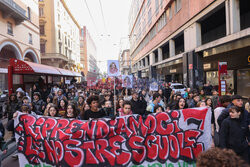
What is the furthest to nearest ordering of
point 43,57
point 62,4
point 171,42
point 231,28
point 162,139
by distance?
point 62,4, point 43,57, point 171,42, point 231,28, point 162,139

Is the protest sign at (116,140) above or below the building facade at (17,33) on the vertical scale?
below

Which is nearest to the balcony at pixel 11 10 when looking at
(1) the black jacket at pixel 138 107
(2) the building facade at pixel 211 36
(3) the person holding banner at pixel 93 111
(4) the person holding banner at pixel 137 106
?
(2) the building facade at pixel 211 36

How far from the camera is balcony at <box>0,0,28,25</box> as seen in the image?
54.0 feet

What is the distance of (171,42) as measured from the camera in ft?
71.9

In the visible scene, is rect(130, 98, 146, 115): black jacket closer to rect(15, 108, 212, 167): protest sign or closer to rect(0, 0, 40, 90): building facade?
rect(15, 108, 212, 167): protest sign

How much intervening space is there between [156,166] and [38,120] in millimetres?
2443

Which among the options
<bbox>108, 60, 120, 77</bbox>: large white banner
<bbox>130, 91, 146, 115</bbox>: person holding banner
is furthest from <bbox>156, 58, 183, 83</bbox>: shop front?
<bbox>130, 91, 146, 115</bbox>: person holding banner

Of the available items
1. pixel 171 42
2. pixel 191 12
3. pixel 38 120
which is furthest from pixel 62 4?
pixel 38 120

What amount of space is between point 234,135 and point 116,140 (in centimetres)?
213

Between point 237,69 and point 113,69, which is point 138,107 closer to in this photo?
point 113,69

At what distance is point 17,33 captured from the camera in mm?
20062

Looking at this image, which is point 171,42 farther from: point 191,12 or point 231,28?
point 231,28

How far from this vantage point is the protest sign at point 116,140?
10.7 ft

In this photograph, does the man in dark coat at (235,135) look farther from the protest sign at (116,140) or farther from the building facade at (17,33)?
the building facade at (17,33)
